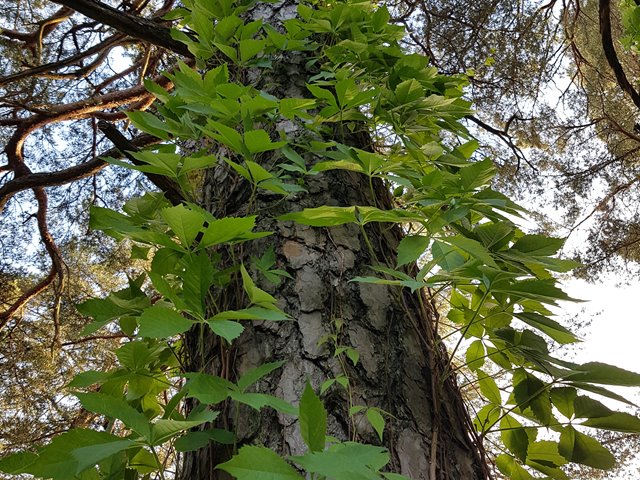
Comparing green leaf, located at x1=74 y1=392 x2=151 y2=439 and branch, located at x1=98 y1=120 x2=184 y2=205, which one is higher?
branch, located at x1=98 y1=120 x2=184 y2=205

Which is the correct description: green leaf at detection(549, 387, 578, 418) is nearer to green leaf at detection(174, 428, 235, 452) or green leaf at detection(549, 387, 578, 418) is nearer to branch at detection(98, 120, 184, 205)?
green leaf at detection(174, 428, 235, 452)

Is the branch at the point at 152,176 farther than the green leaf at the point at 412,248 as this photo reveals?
Yes

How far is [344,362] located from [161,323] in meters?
0.30

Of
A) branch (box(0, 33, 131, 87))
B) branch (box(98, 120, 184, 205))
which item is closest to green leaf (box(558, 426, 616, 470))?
branch (box(98, 120, 184, 205))

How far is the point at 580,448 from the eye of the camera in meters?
0.67

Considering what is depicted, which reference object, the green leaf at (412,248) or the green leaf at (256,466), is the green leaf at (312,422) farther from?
the green leaf at (412,248)

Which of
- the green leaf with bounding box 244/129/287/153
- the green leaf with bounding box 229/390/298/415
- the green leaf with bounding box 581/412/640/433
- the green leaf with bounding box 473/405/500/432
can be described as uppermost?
the green leaf with bounding box 244/129/287/153

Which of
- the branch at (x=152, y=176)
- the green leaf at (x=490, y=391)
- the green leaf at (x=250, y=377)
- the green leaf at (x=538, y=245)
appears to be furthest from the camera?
the branch at (x=152, y=176)

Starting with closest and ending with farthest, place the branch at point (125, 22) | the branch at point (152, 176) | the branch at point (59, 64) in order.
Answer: the branch at point (152, 176), the branch at point (125, 22), the branch at point (59, 64)

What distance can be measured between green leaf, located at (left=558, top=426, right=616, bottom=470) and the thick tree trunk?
12 centimetres

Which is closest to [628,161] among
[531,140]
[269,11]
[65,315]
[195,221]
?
[531,140]

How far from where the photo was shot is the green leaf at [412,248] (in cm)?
64

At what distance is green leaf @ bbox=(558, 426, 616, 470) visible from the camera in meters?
0.66

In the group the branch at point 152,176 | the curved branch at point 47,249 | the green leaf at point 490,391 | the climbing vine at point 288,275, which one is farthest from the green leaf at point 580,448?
the curved branch at point 47,249
